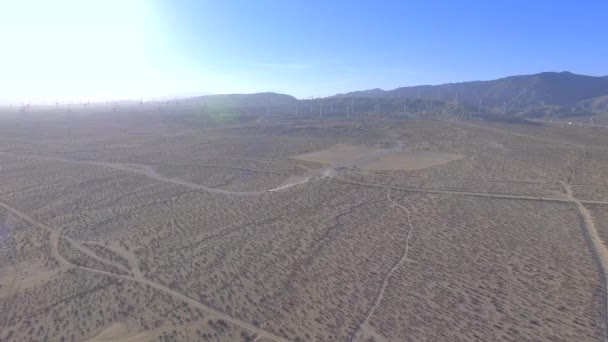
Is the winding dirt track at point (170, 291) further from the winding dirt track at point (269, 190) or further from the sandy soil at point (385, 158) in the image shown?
the sandy soil at point (385, 158)

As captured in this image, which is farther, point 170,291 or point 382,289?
point 170,291

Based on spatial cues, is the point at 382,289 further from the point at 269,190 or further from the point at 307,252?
the point at 269,190

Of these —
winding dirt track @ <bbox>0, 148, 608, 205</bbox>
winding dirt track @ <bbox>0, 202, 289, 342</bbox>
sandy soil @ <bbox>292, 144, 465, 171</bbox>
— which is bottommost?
winding dirt track @ <bbox>0, 202, 289, 342</bbox>

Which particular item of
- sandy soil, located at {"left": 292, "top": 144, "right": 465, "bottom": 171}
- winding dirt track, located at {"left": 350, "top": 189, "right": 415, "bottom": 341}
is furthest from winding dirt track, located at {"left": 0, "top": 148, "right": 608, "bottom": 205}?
winding dirt track, located at {"left": 350, "top": 189, "right": 415, "bottom": 341}

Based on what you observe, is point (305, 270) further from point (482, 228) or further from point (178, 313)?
point (482, 228)

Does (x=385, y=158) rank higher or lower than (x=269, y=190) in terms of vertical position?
higher

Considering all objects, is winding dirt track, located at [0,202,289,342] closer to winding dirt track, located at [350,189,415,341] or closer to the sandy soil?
winding dirt track, located at [350,189,415,341]

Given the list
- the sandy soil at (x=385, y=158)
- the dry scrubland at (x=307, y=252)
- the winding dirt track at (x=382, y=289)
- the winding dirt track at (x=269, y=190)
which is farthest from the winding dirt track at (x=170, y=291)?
the sandy soil at (x=385, y=158)

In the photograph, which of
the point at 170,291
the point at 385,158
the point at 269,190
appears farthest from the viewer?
the point at 385,158

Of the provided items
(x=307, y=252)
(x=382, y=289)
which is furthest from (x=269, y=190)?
(x=382, y=289)
